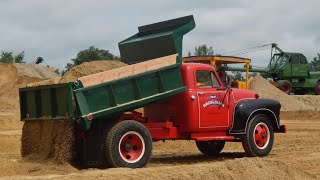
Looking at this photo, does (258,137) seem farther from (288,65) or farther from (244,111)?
(288,65)

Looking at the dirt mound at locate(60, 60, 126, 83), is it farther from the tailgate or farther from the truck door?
the truck door

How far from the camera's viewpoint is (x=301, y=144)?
682 inches

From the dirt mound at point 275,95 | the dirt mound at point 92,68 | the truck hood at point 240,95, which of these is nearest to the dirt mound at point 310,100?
the dirt mound at point 275,95

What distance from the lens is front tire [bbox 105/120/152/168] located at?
36.9 feet

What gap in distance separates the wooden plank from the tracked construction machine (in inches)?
0.7

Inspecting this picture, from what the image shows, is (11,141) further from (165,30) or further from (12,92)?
(12,92)

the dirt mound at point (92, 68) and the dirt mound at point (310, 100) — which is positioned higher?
the dirt mound at point (92, 68)

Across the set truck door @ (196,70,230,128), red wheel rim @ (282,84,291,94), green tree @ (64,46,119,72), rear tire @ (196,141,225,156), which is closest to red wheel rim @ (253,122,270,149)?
truck door @ (196,70,230,128)

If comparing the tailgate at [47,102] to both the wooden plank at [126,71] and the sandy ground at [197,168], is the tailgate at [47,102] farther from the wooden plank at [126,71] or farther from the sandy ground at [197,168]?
the sandy ground at [197,168]

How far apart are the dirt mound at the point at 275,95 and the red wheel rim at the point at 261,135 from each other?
880 inches

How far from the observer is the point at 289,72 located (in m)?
39.6

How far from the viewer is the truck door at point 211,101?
1285 cm

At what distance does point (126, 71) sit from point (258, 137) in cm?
389

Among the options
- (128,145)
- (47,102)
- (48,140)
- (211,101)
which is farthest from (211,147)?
(47,102)
